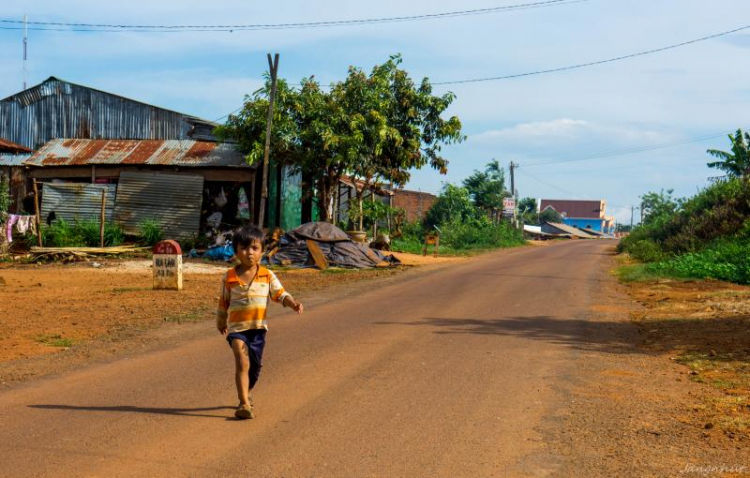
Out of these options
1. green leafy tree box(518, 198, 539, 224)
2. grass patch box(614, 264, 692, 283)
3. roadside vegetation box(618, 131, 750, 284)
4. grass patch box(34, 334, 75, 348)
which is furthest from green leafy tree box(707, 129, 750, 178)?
green leafy tree box(518, 198, 539, 224)

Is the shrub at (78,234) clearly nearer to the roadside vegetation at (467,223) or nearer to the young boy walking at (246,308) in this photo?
the roadside vegetation at (467,223)

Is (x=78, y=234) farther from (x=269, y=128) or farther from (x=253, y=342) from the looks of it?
(x=253, y=342)

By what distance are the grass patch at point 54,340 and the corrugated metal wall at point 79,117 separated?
23.6 m

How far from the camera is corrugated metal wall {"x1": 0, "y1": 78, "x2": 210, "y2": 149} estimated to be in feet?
109

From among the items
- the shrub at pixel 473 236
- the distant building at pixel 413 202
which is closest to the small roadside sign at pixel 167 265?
the shrub at pixel 473 236

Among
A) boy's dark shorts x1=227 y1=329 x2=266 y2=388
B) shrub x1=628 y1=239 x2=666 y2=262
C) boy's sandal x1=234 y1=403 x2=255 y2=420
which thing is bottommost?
boy's sandal x1=234 y1=403 x2=255 y2=420

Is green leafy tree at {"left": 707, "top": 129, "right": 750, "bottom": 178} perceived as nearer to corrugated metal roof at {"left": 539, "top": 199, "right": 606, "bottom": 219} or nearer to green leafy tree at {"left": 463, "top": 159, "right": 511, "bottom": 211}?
green leafy tree at {"left": 463, "top": 159, "right": 511, "bottom": 211}

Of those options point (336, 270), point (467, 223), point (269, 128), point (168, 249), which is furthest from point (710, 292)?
point (467, 223)

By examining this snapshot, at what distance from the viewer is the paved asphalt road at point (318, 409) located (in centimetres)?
495

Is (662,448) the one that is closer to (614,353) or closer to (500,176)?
(614,353)

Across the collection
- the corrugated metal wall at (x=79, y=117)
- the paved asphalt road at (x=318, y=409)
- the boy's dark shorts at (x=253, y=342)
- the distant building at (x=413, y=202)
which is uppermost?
the corrugated metal wall at (x=79, y=117)

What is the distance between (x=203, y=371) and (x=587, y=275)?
17915 mm

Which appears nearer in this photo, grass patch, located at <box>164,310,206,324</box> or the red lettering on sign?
grass patch, located at <box>164,310,206,324</box>

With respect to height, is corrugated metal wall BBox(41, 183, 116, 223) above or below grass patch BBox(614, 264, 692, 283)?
above
